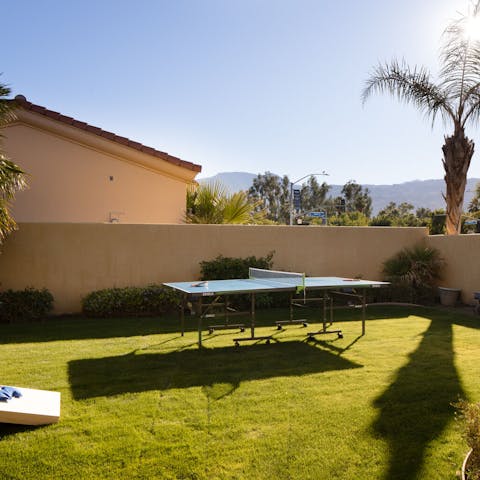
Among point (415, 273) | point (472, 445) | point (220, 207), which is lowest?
point (472, 445)

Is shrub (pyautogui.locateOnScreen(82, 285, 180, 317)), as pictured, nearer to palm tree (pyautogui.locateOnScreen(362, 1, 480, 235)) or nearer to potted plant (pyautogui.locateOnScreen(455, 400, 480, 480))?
potted plant (pyautogui.locateOnScreen(455, 400, 480, 480))

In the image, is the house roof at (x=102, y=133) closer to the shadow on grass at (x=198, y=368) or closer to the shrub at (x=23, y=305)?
the shrub at (x=23, y=305)

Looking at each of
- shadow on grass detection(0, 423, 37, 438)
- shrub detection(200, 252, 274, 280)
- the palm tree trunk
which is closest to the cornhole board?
shadow on grass detection(0, 423, 37, 438)

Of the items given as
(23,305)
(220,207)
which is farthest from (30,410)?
(220,207)

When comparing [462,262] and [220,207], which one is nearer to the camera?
[462,262]

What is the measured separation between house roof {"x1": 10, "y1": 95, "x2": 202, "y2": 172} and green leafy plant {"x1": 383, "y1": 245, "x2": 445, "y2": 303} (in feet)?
24.2

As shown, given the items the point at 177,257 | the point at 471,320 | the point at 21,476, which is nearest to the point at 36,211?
the point at 177,257

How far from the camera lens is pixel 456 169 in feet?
49.5

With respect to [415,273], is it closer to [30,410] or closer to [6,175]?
[6,175]

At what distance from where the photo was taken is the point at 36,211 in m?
13.7

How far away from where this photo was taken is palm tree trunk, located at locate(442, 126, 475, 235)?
49.4 feet

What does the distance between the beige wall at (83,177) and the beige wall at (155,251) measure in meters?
2.83

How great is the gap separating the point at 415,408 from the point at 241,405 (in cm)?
192

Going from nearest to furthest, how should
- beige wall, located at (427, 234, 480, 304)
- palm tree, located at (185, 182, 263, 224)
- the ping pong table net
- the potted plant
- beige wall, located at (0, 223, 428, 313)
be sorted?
the potted plant
the ping pong table net
beige wall, located at (0, 223, 428, 313)
beige wall, located at (427, 234, 480, 304)
palm tree, located at (185, 182, 263, 224)
